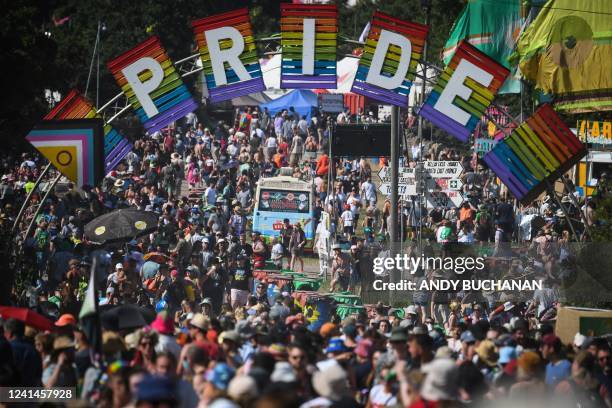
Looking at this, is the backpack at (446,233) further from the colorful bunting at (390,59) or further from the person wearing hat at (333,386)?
the person wearing hat at (333,386)

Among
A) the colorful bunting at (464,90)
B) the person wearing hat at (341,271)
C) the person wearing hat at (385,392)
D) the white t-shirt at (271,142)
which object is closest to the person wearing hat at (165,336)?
the person wearing hat at (385,392)

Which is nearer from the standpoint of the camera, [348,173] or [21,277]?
[21,277]

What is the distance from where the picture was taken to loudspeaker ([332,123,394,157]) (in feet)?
102

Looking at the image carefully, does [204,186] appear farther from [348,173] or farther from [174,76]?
[174,76]

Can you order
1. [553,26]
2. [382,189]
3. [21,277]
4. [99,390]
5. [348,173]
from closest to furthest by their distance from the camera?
[99,390]
[21,277]
[553,26]
[382,189]
[348,173]

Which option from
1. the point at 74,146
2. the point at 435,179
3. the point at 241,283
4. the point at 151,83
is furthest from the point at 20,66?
the point at 74,146

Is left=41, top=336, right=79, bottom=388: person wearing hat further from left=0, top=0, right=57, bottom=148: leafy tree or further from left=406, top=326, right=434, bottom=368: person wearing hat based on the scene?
left=0, top=0, right=57, bottom=148: leafy tree

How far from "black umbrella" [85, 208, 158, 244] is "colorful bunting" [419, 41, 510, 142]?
6.61m

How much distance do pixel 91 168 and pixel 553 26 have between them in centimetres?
982

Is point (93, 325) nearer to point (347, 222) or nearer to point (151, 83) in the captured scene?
point (151, 83)

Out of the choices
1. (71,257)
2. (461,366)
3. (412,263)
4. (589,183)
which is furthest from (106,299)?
(589,183)

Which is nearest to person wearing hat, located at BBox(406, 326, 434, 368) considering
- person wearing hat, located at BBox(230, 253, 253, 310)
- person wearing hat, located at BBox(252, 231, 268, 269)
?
person wearing hat, located at BBox(230, 253, 253, 310)

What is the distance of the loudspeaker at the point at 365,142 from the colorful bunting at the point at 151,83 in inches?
378

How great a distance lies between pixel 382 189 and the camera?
2828 centimetres
